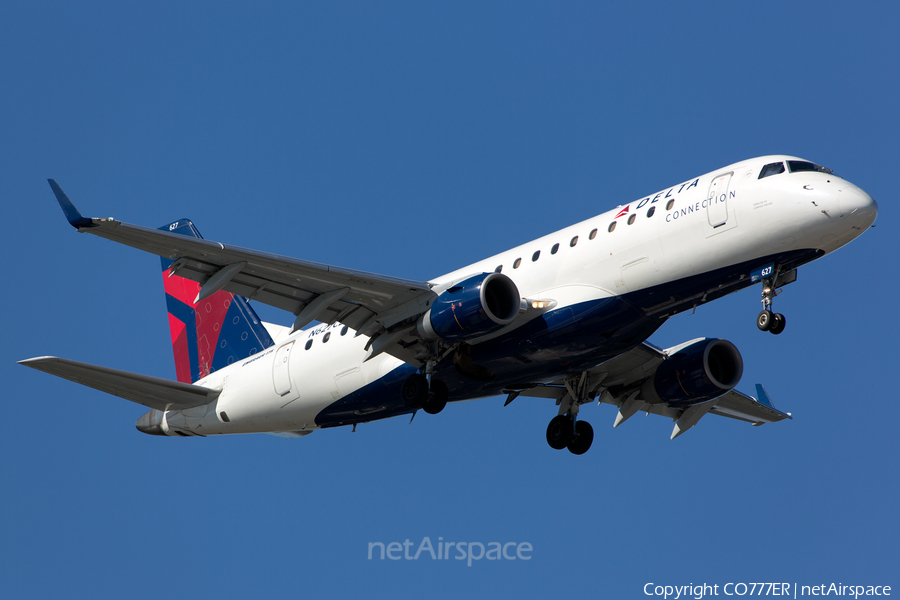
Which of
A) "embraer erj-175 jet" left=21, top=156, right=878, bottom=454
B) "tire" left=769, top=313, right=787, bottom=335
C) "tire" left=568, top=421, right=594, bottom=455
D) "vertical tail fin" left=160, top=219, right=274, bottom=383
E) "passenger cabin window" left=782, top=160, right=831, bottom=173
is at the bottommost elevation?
"tire" left=769, top=313, right=787, bottom=335

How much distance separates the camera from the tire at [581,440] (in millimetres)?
29062

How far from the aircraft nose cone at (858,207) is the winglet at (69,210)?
1545 cm

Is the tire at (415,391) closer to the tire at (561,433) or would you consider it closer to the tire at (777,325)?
the tire at (561,433)

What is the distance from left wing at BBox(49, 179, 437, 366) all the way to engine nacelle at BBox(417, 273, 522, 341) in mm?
849

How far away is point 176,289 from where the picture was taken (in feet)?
115

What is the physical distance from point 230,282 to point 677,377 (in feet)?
41.7

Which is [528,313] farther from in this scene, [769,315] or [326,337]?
[326,337]

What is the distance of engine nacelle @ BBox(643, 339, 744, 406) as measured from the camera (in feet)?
91.8

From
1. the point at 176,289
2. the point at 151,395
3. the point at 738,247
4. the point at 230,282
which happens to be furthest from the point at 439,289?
the point at 176,289

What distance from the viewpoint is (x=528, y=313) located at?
23984mm

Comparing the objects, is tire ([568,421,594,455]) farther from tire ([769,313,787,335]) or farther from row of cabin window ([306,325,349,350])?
tire ([769,313,787,335])

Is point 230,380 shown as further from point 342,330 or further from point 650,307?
point 650,307

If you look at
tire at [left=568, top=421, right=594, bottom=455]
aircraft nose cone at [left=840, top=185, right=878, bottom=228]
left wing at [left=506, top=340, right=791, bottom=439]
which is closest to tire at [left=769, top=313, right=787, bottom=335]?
aircraft nose cone at [left=840, top=185, right=878, bottom=228]

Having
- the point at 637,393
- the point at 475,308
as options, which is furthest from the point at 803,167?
the point at 637,393
